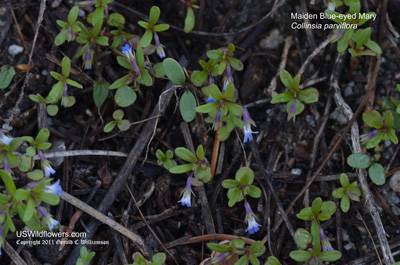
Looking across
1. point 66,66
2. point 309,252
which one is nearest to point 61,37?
point 66,66

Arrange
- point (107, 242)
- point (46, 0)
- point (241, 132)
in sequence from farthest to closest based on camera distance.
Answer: point (46, 0)
point (241, 132)
point (107, 242)

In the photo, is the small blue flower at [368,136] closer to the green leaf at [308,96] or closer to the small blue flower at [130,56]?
the green leaf at [308,96]

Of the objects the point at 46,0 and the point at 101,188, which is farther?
the point at 46,0

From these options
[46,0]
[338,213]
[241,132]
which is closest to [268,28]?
[241,132]

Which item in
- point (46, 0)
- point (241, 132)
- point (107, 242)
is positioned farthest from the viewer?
point (46, 0)

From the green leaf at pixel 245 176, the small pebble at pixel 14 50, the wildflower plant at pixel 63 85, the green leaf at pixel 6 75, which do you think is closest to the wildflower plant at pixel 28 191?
the wildflower plant at pixel 63 85

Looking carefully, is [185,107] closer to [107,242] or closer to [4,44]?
[107,242]

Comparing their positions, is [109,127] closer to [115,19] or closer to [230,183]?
[115,19]
